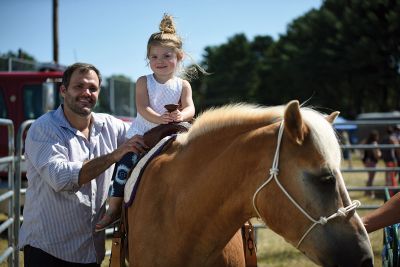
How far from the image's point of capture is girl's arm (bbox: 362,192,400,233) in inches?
118

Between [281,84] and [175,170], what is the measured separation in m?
57.1

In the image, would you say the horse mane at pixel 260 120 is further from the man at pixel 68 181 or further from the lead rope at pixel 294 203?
the man at pixel 68 181

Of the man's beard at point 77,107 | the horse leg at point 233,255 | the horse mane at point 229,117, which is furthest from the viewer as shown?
the man's beard at point 77,107

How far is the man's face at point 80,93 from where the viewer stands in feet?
10.1

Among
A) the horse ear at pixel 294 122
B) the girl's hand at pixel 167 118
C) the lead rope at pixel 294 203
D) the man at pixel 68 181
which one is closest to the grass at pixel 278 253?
the man at pixel 68 181

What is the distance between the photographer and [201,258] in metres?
2.58

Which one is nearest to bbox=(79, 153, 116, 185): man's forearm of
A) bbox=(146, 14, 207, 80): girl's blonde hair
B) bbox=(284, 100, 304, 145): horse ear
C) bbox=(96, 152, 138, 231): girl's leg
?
bbox=(96, 152, 138, 231): girl's leg

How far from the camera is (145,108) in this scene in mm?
3195

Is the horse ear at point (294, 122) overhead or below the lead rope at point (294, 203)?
overhead

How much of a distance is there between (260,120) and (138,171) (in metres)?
0.83

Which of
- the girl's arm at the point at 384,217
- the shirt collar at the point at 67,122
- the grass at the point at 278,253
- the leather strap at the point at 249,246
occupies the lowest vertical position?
the grass at the point at 278,253

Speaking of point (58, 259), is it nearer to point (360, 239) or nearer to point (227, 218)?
point (227, 218)

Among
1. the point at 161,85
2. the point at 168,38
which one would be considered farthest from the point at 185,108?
the point at 168,38

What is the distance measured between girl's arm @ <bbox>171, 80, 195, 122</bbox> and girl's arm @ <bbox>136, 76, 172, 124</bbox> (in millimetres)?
54
